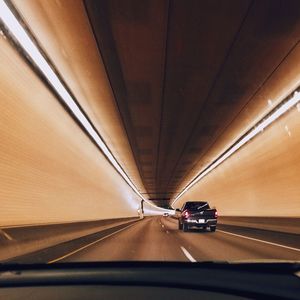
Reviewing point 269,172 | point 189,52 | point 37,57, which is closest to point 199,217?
point 269,172

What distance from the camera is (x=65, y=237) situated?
722 inches

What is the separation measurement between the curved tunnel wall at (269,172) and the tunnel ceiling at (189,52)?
7.14 ft

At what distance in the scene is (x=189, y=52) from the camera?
1309cm

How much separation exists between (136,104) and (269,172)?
8895 mm

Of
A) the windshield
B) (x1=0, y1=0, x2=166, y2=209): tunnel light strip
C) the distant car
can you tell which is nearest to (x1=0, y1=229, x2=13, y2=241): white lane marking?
the windshield

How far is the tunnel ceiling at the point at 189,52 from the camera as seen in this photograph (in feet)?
34.8

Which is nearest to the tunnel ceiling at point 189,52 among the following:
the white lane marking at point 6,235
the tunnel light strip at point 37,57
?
the tunnel light strip at point 37,57

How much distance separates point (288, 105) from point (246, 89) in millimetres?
2563

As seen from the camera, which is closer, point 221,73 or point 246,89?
point 221,73

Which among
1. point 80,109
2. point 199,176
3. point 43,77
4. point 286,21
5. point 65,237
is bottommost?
point 65,237

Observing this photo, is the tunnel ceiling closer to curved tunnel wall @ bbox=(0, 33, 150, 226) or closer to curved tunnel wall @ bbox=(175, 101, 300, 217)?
curved tunnel wall @ bbox=(175, 101, 300, 217)

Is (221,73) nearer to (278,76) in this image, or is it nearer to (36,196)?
(278,76)

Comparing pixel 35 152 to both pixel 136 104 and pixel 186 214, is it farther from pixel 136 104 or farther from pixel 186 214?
pixel 186 214

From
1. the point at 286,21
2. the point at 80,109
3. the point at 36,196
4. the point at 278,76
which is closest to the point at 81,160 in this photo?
the point at 80,109
